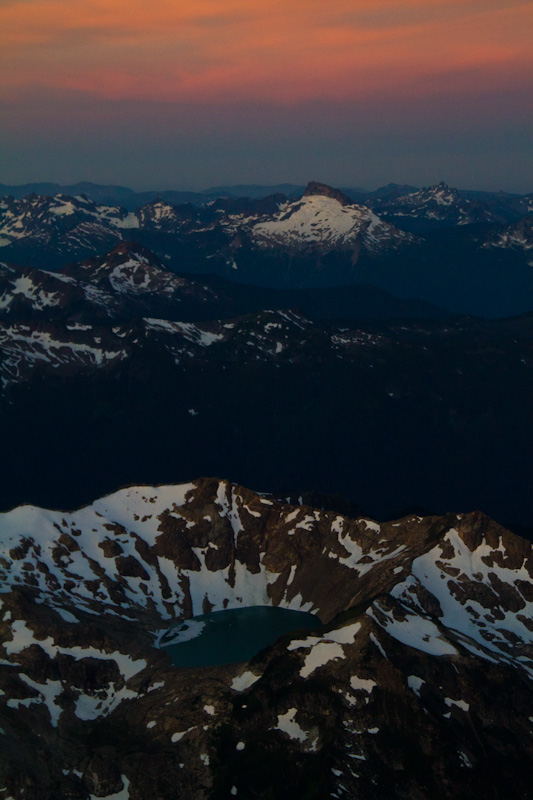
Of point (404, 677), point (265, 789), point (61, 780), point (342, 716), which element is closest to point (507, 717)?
point (404, 677)

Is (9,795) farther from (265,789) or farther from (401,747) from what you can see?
(401,747)

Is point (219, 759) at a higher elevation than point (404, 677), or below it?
below

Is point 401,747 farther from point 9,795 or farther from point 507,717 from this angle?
point 9,795

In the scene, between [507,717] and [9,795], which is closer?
[9,795]

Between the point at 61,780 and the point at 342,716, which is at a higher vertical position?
the point at 342,716

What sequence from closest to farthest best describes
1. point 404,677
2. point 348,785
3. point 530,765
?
point 348,785, point 530,765, point 404,677

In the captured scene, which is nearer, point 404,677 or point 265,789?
point 265,789

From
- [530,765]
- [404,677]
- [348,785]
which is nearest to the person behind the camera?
[348,785]

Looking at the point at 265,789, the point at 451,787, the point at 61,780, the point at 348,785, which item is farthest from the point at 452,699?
the point at 61,780

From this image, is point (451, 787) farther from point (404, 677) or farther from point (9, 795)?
point (9, 795)
